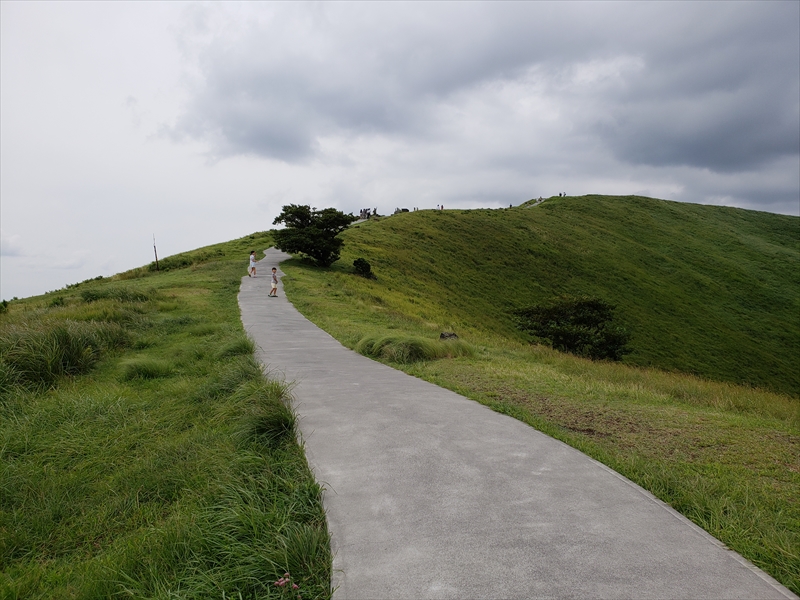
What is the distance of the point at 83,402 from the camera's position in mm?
7668

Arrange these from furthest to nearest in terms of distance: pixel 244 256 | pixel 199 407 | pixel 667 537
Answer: pixel 244 256, pixel 199 407, pixel 667 537

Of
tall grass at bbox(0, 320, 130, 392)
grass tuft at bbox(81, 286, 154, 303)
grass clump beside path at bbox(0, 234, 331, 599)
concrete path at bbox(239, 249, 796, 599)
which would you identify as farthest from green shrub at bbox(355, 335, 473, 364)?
grass tuft at bbox(81, 286, 154, 303)

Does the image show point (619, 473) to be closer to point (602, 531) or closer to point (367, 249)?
point (602, 531)

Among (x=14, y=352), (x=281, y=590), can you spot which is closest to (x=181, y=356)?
(x=14, y=352)

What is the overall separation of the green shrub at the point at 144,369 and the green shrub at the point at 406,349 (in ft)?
13.0

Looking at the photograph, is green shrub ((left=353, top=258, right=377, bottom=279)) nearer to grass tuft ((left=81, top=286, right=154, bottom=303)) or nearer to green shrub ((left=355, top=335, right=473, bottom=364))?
grass tuft ((left=81, top=286, right=154, bottom=303))

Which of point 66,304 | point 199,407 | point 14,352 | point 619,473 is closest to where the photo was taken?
point 619,473

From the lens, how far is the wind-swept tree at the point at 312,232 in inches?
1346

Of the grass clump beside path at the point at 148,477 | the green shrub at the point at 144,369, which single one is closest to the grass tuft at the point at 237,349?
the grass clump beside path at the point at 148,477

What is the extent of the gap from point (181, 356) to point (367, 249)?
105 feet

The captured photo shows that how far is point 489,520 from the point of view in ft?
11.6

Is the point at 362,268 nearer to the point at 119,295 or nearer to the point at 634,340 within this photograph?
the point at 119,295

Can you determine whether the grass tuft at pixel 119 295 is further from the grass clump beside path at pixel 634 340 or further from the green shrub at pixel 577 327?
the green shrub at pixel 577 327

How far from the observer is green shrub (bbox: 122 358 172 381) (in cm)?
926
